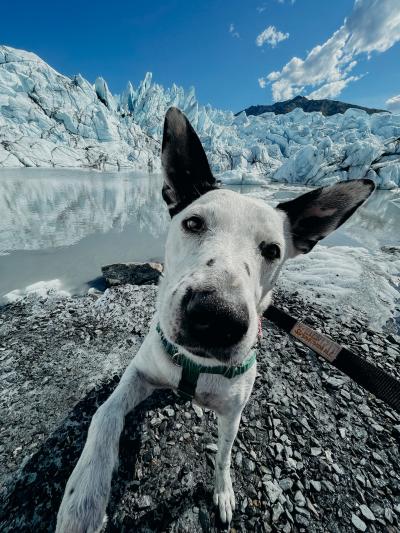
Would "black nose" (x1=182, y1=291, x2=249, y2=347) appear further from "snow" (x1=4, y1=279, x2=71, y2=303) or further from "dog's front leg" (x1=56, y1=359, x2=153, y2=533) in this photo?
"snow" (x1=4, y1=279, x2=71, y2=303)

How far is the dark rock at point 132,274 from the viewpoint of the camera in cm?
753

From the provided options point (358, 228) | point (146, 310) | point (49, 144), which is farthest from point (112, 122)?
point (146, 310)

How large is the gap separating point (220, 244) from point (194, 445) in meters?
2.76

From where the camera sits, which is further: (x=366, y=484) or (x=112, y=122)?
(x=112, y=122)

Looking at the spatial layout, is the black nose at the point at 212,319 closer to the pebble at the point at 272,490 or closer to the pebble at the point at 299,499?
the pebble at the point at 272,490

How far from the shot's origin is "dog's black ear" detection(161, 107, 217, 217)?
255 centimetres

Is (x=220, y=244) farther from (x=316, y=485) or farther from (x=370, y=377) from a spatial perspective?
(x=316, y=485)

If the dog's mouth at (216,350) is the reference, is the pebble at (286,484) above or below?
below

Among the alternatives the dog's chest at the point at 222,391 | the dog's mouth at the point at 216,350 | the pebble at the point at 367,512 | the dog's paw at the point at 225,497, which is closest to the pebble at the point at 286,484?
the dog's paw at the point at 225,497

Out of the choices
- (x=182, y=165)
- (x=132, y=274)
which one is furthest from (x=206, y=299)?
(x=132, y=274)

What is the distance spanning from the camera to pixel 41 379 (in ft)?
12.7

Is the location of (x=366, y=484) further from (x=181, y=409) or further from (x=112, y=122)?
(x=112, y=122)

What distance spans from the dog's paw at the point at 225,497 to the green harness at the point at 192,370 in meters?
1.16

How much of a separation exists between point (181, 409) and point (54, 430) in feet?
5.46
